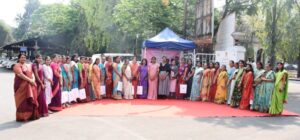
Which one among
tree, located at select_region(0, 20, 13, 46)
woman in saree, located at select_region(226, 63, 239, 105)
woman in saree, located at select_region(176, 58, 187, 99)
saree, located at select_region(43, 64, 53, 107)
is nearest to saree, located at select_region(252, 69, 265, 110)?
woman in saree, located at select_region(226, 63, 239, 105)

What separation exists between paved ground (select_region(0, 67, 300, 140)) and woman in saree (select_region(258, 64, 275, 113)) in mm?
927

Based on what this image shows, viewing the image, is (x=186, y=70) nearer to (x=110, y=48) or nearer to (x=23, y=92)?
(x=23, y=92)

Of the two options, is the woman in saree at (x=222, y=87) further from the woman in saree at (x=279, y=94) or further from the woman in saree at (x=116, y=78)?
the woman in saree at (x=116, y=78)

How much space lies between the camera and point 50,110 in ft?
32.6

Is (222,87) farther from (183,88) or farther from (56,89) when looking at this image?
(56,89)

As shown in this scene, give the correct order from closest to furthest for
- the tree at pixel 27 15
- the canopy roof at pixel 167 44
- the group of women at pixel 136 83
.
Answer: the group of women at pixel 136 83 < the canopy roof at pixel 167 44 < the tree at pixel 27 15

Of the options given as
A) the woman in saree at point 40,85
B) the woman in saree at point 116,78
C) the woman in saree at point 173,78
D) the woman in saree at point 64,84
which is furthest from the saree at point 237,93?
the woman in saree at point 40,85

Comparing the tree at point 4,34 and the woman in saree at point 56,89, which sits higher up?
the tree at point 4,34

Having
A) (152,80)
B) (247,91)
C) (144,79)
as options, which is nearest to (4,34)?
(144,79)

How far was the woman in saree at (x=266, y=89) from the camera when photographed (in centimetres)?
1062

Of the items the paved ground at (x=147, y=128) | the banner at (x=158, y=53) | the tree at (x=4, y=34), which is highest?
the tree at (x=4, y=34)

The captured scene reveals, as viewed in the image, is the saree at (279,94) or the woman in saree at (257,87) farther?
the woman in saree at (257,87)

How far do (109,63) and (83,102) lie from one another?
5.60 feet

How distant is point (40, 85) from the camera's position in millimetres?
8977
